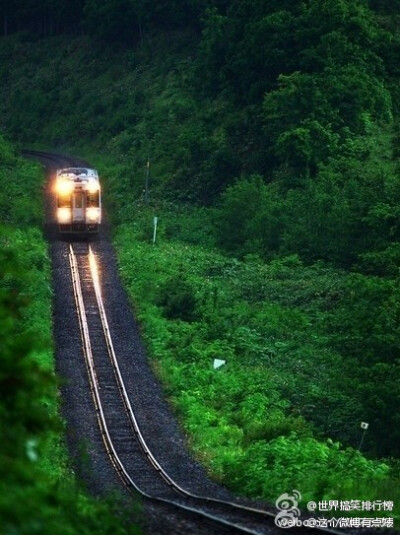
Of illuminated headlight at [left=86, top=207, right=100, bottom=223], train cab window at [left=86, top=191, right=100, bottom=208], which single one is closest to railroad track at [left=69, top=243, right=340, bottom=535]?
illuminated headlight at [left=86, top=207, right=100, bottom=223]

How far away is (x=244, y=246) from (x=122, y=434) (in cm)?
2086

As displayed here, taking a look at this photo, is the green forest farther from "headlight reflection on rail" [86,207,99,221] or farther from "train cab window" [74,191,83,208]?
"train cab window" [74,191,83,208]

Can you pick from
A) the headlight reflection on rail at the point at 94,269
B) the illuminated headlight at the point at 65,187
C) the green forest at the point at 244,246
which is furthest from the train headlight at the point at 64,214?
the headlight reflection on rail at the point at 94,269

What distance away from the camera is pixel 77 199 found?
1848 inches

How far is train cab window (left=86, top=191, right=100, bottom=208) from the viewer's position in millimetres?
46875

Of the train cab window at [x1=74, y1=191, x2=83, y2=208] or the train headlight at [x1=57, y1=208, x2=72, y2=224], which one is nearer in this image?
the train cab window at [x1=74, y1=191, x2=83, y2=208]

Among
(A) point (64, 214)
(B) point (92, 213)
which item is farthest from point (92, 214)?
(A) point (64, 214)

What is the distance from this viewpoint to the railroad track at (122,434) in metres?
18.6

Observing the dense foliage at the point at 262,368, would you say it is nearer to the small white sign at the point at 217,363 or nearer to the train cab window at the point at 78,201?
the small white sign at the point at 217,363

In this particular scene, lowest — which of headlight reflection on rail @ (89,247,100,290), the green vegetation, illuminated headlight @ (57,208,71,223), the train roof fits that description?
headlight reflection on rail @ (89,247,100,290)

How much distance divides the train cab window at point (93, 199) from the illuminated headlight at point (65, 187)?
0.87 meters

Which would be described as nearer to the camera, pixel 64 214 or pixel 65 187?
pixel 65 187

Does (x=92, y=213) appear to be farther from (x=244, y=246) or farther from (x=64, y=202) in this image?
(x=244, y=246)

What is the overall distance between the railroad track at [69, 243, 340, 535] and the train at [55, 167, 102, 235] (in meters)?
3.43
